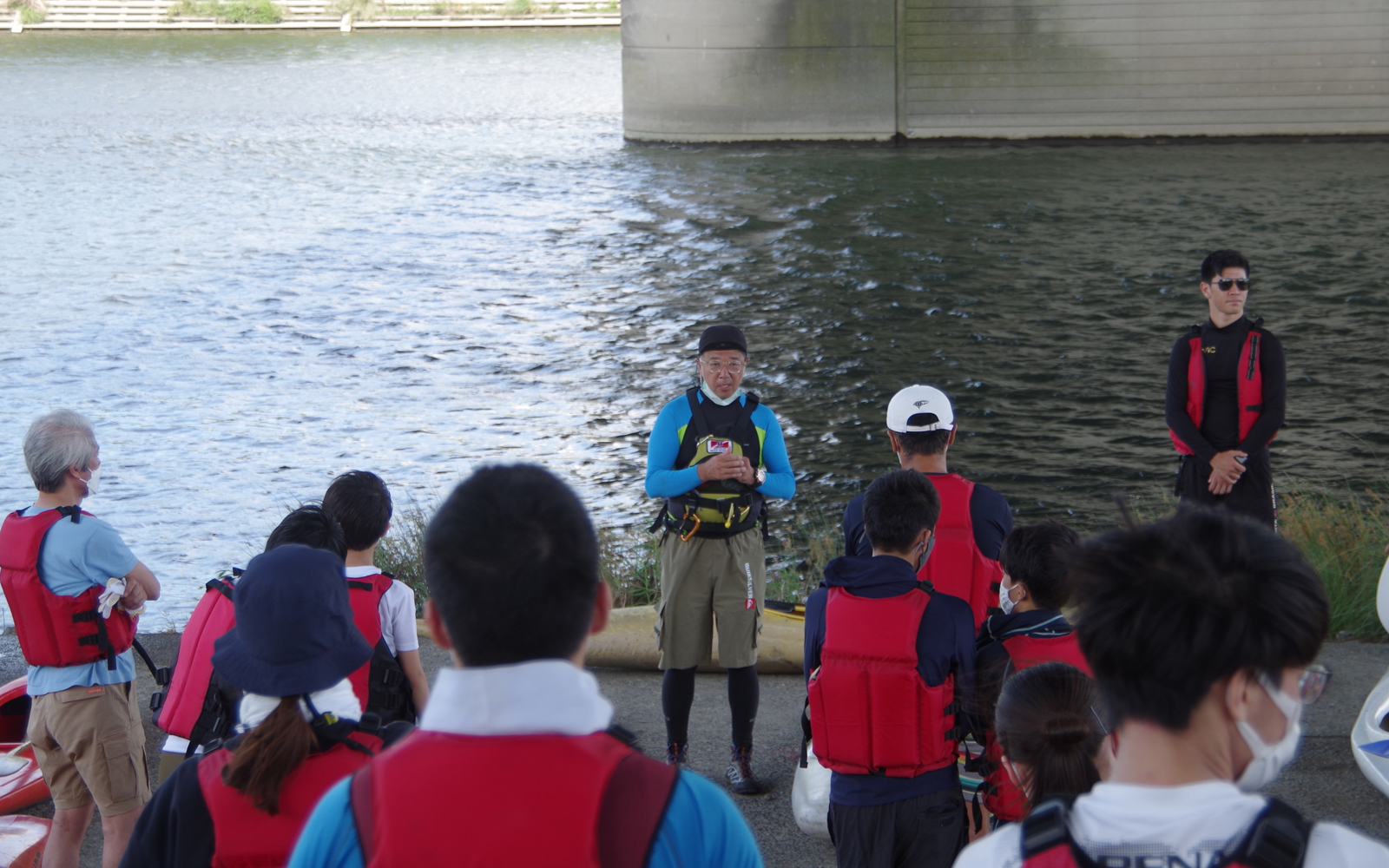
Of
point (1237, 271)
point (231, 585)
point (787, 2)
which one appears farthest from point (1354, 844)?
point (787, 2)

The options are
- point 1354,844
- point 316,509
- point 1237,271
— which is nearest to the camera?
point 1354,844

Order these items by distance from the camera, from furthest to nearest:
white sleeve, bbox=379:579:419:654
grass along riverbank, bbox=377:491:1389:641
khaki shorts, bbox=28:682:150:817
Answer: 1. grass along riverbank, bbox=377:491:1389:641
2. khaki shorts, bbox=28:682:150:817
3. white sleeve, bbox=379:579:419:654

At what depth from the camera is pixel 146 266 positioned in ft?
79.3

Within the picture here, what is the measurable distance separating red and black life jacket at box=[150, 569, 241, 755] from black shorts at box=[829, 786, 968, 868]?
1797 millimetres

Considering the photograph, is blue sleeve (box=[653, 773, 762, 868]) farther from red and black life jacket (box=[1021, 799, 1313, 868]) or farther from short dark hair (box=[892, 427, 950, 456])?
short dark hair (box=[892, 427, 950, 456])

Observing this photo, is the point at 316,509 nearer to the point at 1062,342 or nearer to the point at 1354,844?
the point at 1354,844

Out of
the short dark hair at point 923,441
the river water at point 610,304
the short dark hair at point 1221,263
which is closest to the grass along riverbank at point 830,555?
the river water at point 610,304

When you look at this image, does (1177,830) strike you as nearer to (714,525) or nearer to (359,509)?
(359,509)

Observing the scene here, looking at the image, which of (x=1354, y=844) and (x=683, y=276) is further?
(x=683, y=276)

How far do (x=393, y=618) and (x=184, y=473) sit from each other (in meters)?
10.6

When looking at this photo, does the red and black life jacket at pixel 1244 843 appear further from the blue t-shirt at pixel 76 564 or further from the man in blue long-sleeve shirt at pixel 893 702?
the blue t-shirt at pixel 76 564

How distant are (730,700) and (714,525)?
73cm

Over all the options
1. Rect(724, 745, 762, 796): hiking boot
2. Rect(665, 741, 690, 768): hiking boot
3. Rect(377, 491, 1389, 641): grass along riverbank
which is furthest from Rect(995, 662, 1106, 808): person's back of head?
Rect(377, 491, 1389, 641): grass along riverbank

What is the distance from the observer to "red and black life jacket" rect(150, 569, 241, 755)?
3.32m
